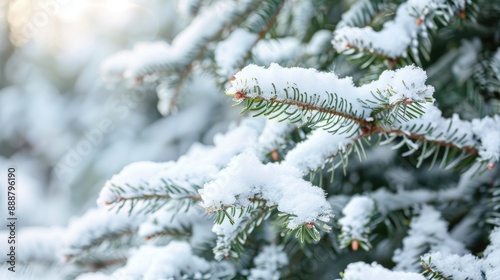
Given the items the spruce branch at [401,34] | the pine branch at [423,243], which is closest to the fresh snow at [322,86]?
the spruce branch at [401,34]

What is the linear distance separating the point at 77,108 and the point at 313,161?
1.53m

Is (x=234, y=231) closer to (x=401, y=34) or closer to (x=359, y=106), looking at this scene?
(x=359, y=106)

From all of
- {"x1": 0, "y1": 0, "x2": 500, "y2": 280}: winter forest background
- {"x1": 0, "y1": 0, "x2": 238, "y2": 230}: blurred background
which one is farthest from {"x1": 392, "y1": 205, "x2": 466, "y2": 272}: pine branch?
{"x1": 0, "y1": 0, "x2": 238, "y2": 230}: blurred background

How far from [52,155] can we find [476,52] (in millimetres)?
1692

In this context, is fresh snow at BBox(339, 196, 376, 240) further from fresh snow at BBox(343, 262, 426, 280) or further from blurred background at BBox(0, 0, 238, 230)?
blurred background at BBox(0, 0, 238, 230)

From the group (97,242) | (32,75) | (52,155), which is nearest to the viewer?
(97,242)

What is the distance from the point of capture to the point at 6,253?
0.87m

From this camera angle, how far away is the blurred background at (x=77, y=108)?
155cm

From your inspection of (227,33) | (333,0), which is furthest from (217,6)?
(333,0)

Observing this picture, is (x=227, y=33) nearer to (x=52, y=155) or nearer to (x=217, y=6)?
(x=217, y=6)

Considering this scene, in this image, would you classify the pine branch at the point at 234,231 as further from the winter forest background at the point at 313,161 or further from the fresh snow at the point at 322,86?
the fresh snow at the point at 322,86

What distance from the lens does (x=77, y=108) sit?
1899 mm

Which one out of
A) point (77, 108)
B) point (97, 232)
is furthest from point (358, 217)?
point (77, 108)

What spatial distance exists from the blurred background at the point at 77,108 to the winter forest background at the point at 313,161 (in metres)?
0.09
